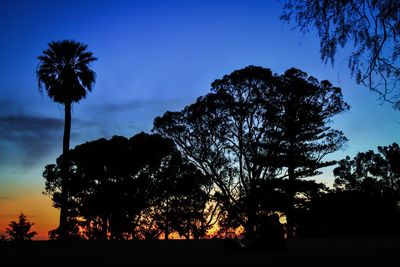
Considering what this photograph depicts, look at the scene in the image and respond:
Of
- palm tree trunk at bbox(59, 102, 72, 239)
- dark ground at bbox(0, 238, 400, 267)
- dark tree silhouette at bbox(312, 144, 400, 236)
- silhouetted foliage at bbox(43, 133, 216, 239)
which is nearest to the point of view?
dark ground at bbox(0, 238, 400, 267)

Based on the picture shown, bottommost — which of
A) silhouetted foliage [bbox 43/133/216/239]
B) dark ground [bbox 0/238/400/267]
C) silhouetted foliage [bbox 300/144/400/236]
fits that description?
dark ground [bbox 0/238/400/267]

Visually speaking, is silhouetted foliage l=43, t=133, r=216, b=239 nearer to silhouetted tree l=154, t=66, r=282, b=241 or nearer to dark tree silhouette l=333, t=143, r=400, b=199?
silhouetted tree l=154, t=66, r=282, b=241

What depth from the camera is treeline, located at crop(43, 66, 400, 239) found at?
2814 cm

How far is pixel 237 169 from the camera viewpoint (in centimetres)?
3083

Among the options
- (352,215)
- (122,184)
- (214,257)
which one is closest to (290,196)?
(352,215)

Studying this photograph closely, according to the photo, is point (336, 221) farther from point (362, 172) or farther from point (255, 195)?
point (362, 172)

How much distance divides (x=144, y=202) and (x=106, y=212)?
3.61 m

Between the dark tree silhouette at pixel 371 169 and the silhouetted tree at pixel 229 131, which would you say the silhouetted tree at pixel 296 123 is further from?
the dark tree silhouette at pixel 371 169

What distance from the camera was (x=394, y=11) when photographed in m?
6.52

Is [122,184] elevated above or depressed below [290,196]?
above

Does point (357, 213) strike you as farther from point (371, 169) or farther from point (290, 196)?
point (371, 169)

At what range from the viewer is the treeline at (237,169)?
92.3ft

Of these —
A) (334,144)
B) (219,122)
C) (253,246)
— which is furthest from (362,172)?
(253,246)

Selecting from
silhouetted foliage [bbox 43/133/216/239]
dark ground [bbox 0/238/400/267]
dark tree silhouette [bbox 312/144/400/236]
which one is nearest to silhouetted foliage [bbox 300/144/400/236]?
dark tree silhouette [bbox 312/144/400/236]
